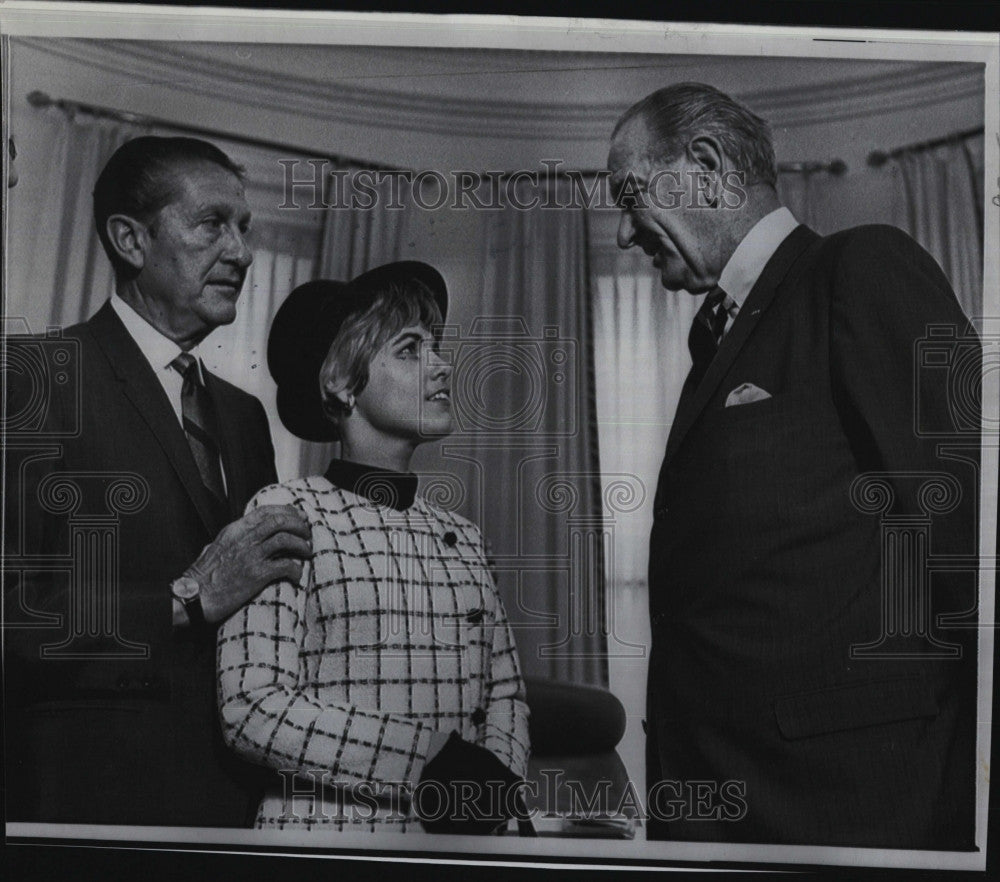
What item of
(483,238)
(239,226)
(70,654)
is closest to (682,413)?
(483,238)

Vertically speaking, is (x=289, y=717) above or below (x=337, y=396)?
below

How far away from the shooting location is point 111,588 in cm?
271

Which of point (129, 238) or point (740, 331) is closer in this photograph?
point (740, 331)

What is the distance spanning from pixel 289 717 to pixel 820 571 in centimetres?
126

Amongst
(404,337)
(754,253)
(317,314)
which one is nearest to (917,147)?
(754,253)

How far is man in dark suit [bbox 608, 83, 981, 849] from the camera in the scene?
2.60m

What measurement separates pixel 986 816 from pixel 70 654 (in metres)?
2.20

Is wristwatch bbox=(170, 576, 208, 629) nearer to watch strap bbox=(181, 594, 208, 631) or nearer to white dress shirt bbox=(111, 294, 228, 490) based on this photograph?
watch strap bbox=(181, 594, 208, 631)

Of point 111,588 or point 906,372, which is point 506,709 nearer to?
point 111,588

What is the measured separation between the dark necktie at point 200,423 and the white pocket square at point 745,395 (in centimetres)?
122

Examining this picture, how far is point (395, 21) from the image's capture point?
2.74 m

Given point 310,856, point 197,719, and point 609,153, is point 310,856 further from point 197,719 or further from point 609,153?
point 609,153

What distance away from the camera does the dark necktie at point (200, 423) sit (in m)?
2.71

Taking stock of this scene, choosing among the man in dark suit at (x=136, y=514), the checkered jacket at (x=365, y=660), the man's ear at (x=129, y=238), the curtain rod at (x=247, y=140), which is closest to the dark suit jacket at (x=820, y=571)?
the curtain rod at (x=247, y=140)
